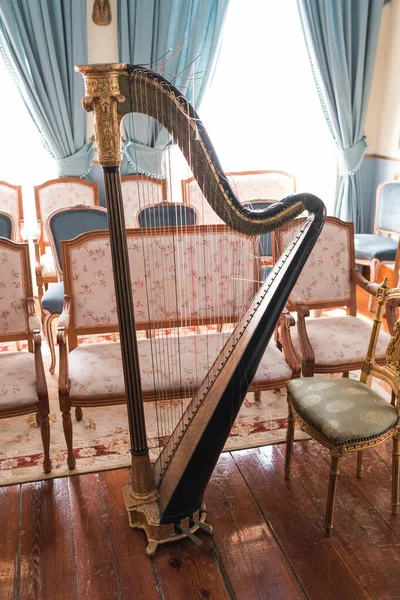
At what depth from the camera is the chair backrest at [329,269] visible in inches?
127

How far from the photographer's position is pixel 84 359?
8.86 feet

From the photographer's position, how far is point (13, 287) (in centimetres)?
284

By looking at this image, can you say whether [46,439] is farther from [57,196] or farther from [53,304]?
[57,196]

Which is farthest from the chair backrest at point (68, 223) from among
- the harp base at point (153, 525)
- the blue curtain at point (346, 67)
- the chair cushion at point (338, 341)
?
the blue curtain at point (346, 67)

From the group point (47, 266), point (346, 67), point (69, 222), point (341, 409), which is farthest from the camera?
point (346, 67)

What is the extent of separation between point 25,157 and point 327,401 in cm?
387

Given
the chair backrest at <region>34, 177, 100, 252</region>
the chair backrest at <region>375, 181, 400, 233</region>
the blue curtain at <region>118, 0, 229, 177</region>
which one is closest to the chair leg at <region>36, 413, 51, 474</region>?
the chair backrest at <region>34, 177, 100, 252</region>

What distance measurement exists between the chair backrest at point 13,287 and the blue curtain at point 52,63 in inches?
91.6

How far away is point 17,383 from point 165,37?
3.46 meters

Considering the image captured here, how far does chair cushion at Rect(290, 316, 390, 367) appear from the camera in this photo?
2.81 meters

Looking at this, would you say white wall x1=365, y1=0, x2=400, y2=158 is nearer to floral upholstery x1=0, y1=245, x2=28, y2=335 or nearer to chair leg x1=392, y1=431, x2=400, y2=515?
chair leg x1=392, y1=431, x2=400, y2=515

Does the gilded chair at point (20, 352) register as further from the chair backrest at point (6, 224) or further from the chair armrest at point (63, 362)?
the chair backrest at point (6, 224)

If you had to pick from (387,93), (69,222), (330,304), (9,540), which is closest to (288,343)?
(330,304)

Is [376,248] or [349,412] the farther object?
[376,248]
